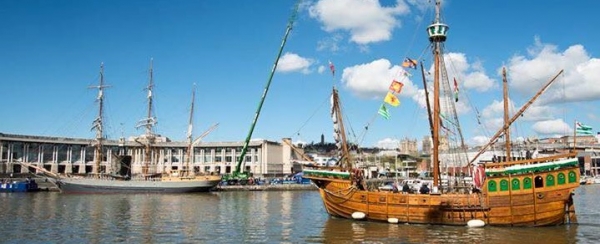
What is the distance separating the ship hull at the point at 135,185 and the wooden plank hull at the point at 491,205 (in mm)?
67039

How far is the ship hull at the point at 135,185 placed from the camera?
97125mm

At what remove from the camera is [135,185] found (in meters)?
100

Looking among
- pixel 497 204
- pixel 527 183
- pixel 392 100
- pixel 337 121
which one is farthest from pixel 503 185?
pixel 337 121

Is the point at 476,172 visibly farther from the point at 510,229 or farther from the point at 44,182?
the point at 44,182

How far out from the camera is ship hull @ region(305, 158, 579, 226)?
1437 inches

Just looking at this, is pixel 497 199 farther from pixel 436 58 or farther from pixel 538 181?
pixel 436 58

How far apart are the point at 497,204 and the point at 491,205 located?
424mm

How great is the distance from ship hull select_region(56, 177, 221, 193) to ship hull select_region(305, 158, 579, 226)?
6723 cm

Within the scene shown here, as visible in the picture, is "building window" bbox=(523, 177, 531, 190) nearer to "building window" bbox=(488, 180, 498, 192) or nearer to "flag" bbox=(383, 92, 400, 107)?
"building window" bbox=(488, 180, 498, 192)

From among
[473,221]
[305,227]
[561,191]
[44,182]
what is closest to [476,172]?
[473,221]

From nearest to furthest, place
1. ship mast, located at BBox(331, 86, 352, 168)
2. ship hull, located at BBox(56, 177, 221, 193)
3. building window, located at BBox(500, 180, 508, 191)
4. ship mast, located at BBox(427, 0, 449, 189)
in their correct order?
building window, located at BBox(500, 180, 508, 191) < ship mast, located at BBox(427, 0, 449, 189) < ship mast, located at BBox(331, 86, 352, 168) < ship hull, located at BBox(56, 177, 221, 193)

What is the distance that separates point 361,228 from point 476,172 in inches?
373

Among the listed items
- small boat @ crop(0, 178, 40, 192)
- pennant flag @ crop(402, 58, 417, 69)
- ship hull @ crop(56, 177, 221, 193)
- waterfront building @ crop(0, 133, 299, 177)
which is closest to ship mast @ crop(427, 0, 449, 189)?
pennant flag @ crop(402, 58, 417, 69)

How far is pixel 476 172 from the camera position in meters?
37.7
